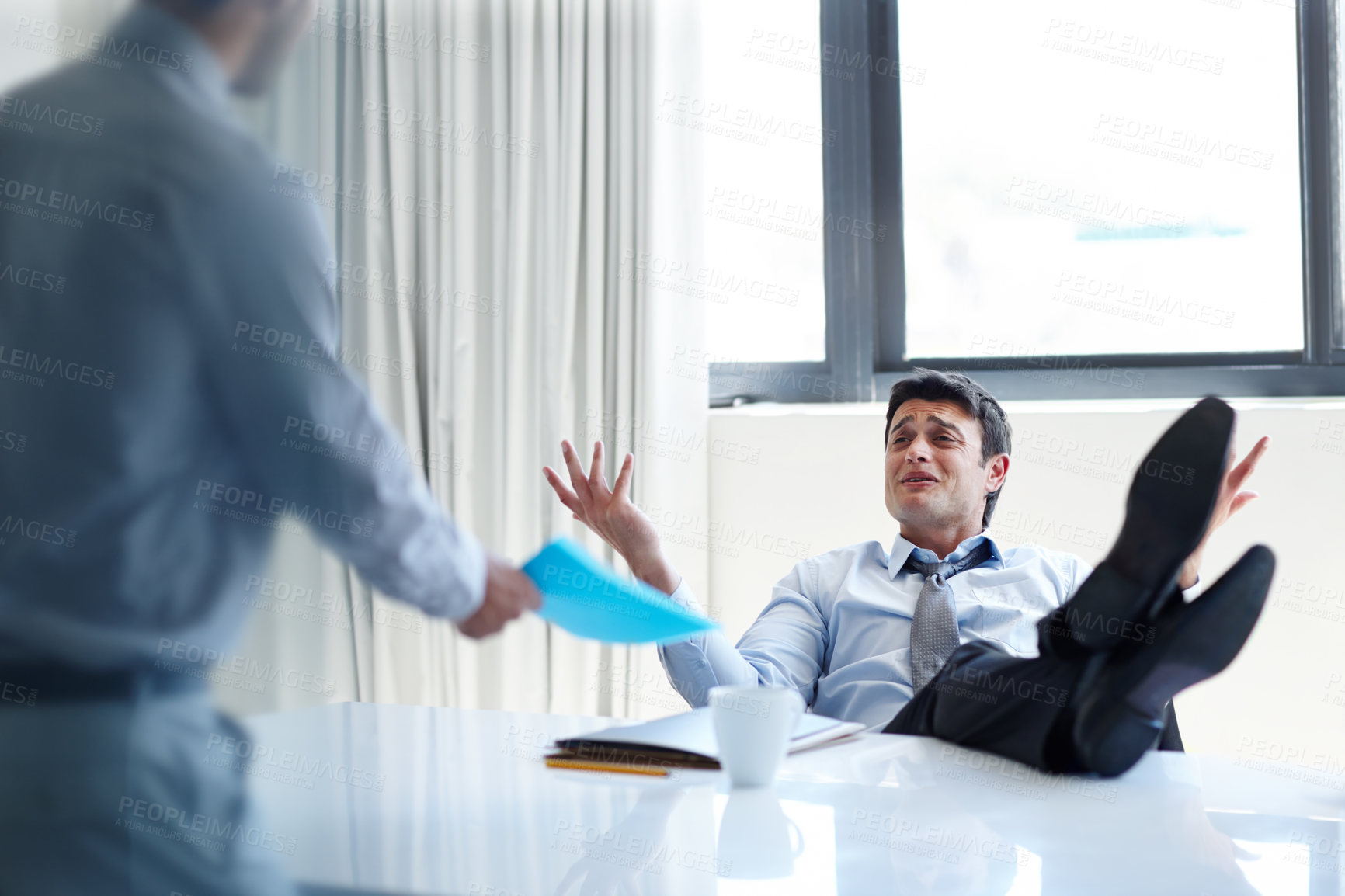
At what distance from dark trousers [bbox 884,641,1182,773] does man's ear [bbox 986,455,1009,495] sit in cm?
98

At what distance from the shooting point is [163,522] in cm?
27

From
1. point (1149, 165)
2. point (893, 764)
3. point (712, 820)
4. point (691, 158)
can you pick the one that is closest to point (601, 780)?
point (712, 820)

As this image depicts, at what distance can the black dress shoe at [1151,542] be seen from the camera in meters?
0.91

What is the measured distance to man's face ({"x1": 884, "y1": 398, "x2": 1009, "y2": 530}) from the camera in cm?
195

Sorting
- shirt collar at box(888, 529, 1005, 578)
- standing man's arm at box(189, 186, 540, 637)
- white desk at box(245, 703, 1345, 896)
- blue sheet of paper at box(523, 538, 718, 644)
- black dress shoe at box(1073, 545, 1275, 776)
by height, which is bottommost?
white desk at box(245, 703, 1345, 896)

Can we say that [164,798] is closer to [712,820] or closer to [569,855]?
[569,855]

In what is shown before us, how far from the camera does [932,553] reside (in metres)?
1.95

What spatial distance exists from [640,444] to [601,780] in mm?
1662

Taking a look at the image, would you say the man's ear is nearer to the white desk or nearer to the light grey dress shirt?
the white desk

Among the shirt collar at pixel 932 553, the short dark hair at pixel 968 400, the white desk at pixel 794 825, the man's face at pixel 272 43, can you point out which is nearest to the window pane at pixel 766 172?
the short dark hair at pixel 968 400

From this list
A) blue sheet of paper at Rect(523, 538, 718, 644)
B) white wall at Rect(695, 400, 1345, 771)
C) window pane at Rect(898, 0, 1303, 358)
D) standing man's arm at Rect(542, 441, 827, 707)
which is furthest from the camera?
window pane at Rect(898, 0, 1303, 358)

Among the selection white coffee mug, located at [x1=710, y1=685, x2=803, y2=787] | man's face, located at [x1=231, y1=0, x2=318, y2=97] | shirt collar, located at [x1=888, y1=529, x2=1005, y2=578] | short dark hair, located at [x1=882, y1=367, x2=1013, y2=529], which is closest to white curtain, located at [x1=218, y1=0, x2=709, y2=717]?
man's face, located at [x1=231, y1=0, x2=318, y2=97]

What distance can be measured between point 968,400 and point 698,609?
2.94 feet

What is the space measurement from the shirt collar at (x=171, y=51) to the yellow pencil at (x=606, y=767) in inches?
28.4
